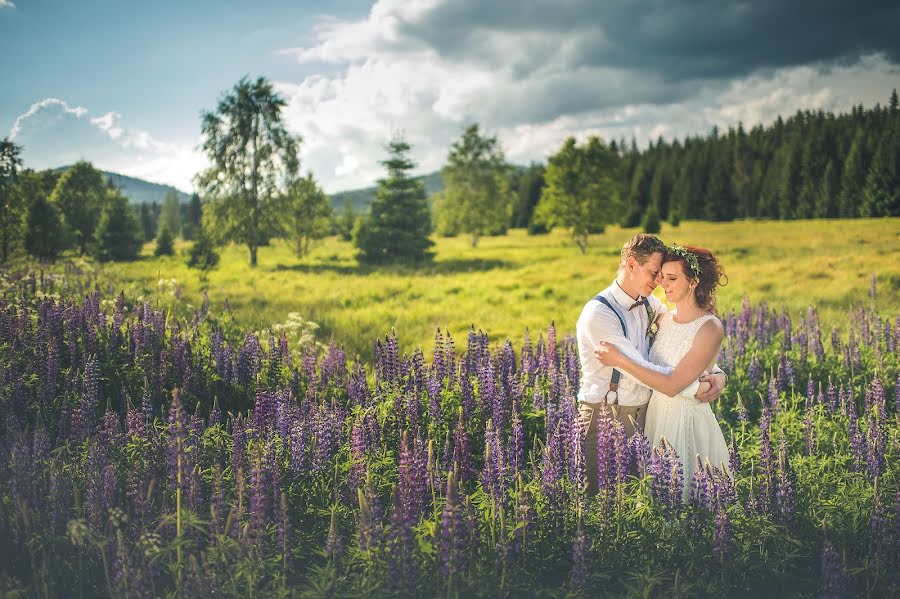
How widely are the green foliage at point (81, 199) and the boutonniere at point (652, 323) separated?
3602 cm

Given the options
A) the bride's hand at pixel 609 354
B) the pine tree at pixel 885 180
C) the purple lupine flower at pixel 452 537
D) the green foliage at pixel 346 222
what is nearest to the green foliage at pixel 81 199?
the bride's hand at pixel 609 354

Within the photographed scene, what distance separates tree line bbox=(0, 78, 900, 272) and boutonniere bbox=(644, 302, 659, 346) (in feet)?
41.0

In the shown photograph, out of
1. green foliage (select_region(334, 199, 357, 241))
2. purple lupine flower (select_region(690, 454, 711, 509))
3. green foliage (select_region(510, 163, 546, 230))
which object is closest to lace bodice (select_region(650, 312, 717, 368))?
purple lupine flower (select_region(690, 454, 711, 509))

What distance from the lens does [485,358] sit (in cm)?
734

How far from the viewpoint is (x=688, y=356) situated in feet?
16.4

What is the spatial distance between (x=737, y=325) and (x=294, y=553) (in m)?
8.94

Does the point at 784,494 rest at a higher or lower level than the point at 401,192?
lower

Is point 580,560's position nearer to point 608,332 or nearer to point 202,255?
point 608,332

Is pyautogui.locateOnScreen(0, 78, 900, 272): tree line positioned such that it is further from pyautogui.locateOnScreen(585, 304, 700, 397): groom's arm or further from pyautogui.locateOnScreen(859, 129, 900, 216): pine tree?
pyautogui.locateOnScreen(585, 304, 700, 397): groom's arm

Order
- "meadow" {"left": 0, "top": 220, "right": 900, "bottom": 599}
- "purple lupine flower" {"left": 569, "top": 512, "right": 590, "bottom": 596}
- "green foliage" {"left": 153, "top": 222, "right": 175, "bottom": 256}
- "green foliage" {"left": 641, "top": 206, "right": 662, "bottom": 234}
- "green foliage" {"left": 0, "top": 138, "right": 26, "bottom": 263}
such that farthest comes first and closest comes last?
"green foliage" {"left": 641, "top": 206, "right": 662, "bottom": 234} → "green foliage" {"left": 153, "top": 222, "right": 175, "bottom": 256} → "green foliage" {"left": 0, "top": 138, "right": 26, "bottom": 263} → "meadow" {"left": 0, "top": 220, "right": 900, "bottom": 599} → "purple lupine flower" {"left": 569, "top": 512, "right": 590, "bottom": 596}

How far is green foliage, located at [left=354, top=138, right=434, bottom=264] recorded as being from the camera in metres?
34.2

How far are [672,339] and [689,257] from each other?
0.75m

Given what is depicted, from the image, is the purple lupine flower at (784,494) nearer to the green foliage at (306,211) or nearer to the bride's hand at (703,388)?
the bride's hand at (703,388)

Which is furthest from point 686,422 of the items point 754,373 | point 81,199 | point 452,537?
point 81,199
